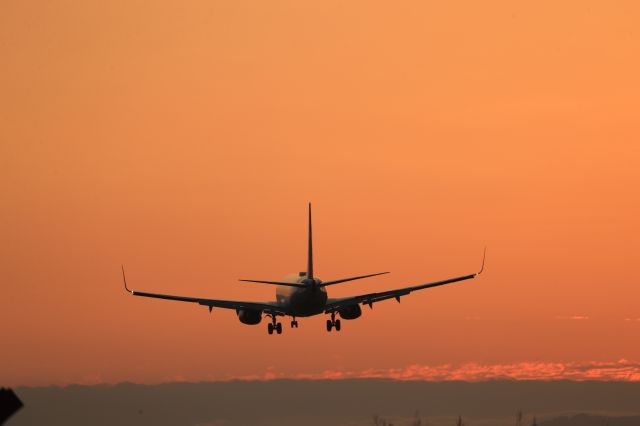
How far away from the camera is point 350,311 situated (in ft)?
563

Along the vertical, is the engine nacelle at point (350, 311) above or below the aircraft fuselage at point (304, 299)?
below

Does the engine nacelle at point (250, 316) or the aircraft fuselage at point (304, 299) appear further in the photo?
the engine nacelle at point (250, 316)

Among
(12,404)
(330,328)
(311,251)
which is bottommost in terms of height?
(330,328)

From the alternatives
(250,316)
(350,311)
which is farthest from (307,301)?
(250,316)

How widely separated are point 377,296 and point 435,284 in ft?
32.8

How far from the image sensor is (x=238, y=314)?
178 m

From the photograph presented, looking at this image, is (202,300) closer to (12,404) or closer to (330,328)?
(330,328)

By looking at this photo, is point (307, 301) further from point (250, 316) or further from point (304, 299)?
point (250, 316)

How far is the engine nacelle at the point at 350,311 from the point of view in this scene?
171 m

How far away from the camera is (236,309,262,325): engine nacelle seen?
17662cm

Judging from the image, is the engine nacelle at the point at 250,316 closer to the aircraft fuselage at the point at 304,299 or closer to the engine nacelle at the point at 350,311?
the engine nacelle at the point at 350,311

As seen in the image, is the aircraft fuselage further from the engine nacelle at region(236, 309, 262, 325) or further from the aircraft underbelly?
the engine nacelle at region(236, 309, 262, 325)

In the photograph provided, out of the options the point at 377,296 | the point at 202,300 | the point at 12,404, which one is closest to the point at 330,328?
the point at 377,296

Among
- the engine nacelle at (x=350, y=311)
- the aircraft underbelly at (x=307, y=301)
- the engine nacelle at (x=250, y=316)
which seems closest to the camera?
the aircraft underbelly at (x=307, y=301)
